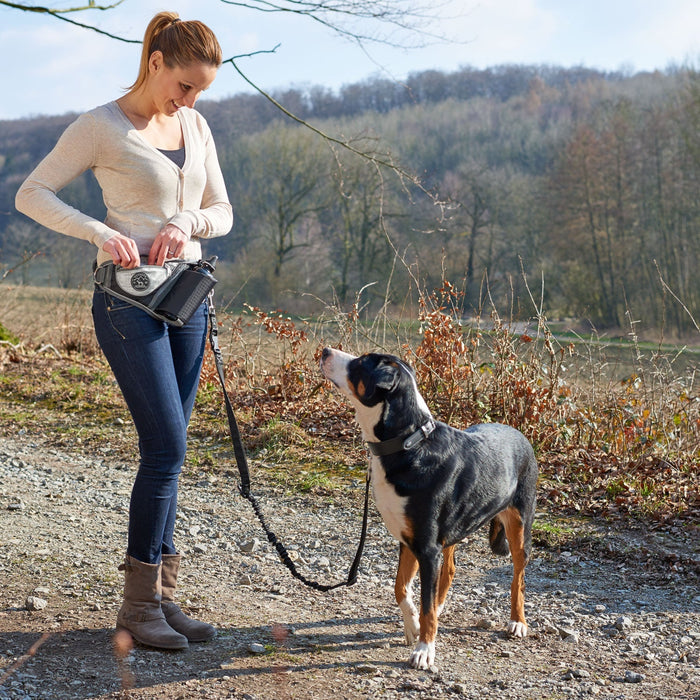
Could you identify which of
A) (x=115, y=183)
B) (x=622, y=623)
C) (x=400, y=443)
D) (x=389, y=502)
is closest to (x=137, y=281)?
(x=115, y=183)

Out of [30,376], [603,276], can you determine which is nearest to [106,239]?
[30,376]

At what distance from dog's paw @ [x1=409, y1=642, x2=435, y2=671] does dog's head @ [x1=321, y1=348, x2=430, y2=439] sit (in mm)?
872

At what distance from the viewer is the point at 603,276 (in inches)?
1106

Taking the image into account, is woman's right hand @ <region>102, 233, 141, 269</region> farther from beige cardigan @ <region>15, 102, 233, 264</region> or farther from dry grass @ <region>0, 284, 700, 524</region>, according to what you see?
dry grass @ <region>0, 284, 700, 524</region>

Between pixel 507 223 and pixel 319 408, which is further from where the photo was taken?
pixel 507 223

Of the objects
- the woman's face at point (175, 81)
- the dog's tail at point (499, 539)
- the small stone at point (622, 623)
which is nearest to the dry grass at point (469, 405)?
the small stone at point (622, 623)

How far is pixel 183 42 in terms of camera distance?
9.05 feet

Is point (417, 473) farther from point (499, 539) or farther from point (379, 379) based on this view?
point (499, 539)

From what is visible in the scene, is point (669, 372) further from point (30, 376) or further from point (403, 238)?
point (403, 238)

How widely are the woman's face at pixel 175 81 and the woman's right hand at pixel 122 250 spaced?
560mm

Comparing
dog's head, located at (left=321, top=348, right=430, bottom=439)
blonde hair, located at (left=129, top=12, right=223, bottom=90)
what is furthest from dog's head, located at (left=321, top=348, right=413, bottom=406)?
blonde hair, located at (left=129, top=12, right=223, bottom=90)

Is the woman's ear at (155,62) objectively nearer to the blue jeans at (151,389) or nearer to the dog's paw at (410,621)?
the blue jeans at (151,389)

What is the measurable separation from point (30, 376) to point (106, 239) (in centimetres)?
757

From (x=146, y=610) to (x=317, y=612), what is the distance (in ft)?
3.08
